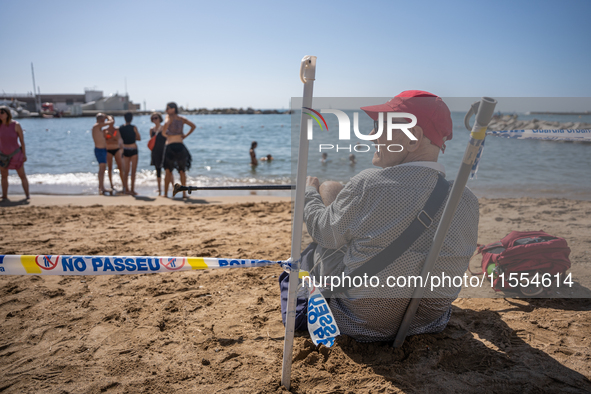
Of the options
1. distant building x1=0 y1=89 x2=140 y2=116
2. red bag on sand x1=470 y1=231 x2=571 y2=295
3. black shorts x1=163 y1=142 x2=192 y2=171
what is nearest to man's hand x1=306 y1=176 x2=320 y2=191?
red bag on sand x1=470 y1=231 x2=571 y2=295

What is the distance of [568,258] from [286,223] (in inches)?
134

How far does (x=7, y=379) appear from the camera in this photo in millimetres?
1990

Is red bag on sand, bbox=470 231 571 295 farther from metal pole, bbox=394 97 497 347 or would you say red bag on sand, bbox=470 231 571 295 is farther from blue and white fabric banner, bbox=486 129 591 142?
metal pole, bbox=394 97 497 347

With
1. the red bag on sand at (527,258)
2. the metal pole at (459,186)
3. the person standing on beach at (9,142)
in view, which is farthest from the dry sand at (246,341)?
the person standing on beach at (9,142)

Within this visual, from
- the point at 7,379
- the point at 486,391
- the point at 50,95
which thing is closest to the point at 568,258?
the point at 486,391

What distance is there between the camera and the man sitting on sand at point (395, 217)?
1791 millimetres

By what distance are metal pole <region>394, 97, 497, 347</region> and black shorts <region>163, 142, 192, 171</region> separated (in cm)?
639

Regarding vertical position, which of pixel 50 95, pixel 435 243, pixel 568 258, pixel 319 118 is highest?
pixel 50 95

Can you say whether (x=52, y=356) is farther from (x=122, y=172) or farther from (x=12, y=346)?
(x=122, y=172)

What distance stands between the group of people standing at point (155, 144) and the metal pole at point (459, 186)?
612cm

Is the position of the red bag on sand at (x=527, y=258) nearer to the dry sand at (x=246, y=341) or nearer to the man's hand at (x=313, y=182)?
the dry sand at (x=246, y=341)

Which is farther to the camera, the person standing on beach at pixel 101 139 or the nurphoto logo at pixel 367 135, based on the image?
the person standing on beach at pixel 101 139

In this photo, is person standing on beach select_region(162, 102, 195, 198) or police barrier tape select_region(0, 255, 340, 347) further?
person standing on beach select_region(162, 102, 195, 198)

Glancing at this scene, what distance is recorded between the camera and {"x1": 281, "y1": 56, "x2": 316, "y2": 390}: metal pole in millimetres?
1551
